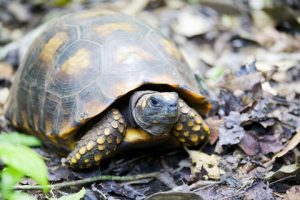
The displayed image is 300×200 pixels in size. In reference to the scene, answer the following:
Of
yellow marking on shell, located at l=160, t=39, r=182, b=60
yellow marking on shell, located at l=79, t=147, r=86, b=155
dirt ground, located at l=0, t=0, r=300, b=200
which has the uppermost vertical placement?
yellow marking on shell, located at l=160, t=39, r=182, b=60

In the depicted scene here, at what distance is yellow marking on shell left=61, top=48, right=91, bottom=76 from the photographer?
3.80m

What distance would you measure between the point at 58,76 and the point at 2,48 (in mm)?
3048

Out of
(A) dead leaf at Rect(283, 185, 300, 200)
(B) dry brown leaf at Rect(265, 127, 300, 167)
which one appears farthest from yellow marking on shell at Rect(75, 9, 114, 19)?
(A) dead leaf at Rect(283, 185, 300, 200)

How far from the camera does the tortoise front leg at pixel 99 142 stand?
3.56 m

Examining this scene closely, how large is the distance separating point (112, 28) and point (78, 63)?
0.47m

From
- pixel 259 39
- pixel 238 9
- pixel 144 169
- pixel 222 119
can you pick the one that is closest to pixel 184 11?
pixel 238 9

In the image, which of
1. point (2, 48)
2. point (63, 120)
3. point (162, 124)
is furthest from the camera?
point (2, 48)

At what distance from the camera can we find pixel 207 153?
3930 mm

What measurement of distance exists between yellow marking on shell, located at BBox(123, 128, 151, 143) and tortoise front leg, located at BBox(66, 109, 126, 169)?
0.07 m

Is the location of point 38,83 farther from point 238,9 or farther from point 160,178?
point 238,9

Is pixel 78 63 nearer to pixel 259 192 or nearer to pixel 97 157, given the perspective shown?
pixel 97 157

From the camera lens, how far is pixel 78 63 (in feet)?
12.6

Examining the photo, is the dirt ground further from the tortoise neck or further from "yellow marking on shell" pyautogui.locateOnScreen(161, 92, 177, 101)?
"yellow marking on shell" pyautogui.locateOnScreen(161, 92, 177, 101)

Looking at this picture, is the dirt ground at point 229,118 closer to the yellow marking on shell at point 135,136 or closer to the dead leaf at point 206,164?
the dead leaf at point 206,164
